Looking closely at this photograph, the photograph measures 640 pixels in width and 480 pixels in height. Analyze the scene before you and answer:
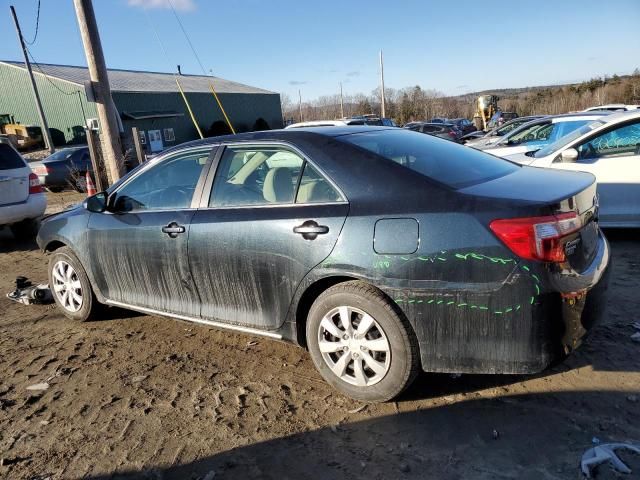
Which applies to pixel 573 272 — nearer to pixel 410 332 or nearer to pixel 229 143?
pixel 410 332

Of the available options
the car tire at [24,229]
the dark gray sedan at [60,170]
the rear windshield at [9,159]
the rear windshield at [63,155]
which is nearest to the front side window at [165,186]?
the rear windshield at [9,159]

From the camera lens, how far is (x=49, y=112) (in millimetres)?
34625

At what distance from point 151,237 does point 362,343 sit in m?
1.87

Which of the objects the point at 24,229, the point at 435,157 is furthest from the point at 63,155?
the point at 435,157

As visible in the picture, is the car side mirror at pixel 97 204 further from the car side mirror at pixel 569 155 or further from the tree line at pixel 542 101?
the tree line at pixel 542 101

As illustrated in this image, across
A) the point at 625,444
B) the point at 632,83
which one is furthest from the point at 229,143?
the point at 632,83

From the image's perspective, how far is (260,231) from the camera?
3250mm

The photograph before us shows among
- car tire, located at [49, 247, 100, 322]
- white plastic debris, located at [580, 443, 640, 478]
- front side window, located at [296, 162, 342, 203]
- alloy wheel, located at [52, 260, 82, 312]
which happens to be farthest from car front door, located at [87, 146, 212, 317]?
white plastic debris, located at [580, 443, 640, 478]

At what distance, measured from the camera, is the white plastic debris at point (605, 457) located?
2.31 m

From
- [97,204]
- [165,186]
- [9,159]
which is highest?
[9,159]

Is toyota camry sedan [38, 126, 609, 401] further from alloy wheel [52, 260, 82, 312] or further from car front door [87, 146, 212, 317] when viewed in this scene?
alloy wheel [52, 260, 82, 312]

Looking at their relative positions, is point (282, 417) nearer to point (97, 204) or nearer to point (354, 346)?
point (354, 346)

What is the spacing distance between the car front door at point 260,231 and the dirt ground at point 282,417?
0.52 metres

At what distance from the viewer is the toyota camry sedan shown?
259 cm
